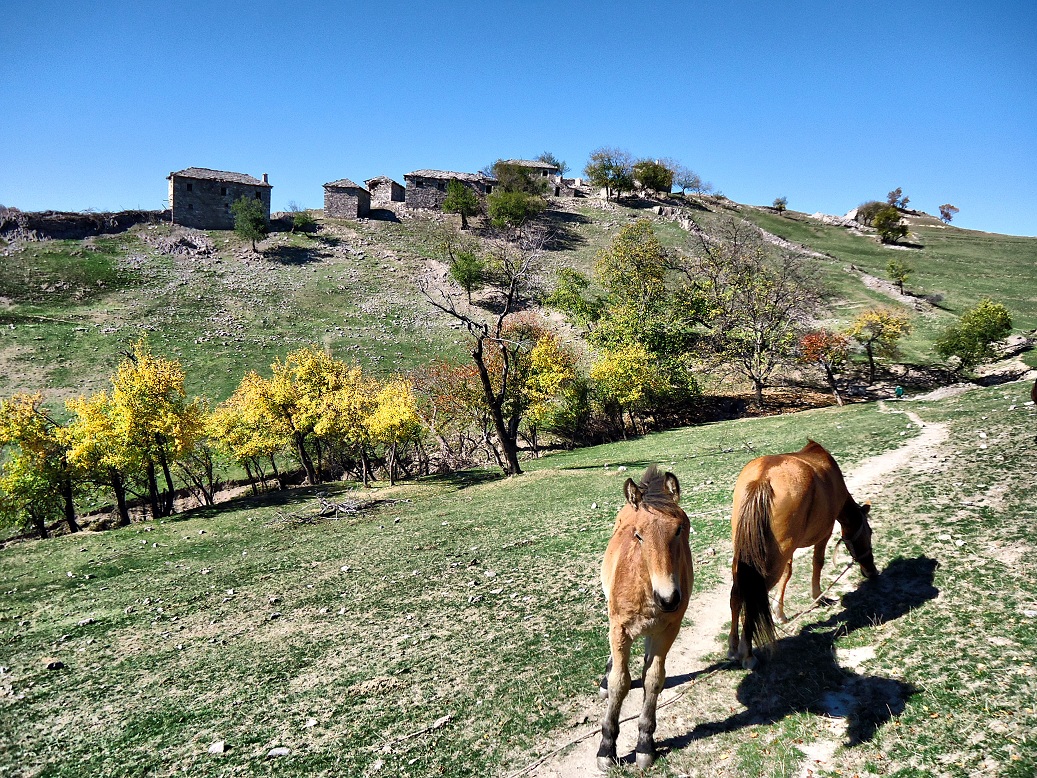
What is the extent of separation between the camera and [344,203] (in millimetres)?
94500

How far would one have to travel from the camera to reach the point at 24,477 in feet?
90.9

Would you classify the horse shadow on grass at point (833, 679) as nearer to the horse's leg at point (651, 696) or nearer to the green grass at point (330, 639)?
the horse's leg at point (651, 696)

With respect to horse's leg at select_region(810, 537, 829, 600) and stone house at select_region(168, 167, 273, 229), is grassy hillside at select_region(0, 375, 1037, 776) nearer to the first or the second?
horse's leg at select_region(810, 537, 829, 600)

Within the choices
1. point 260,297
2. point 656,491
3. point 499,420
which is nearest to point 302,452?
point 499,420

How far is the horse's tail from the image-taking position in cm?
694

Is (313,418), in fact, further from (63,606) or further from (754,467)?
(754,467)

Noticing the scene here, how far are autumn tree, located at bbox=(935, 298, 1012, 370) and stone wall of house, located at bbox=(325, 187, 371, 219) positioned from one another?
286 ft

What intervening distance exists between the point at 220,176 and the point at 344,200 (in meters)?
19.4

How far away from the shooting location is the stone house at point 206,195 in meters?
82.7

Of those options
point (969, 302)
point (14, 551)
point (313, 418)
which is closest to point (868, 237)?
point (969, 302)

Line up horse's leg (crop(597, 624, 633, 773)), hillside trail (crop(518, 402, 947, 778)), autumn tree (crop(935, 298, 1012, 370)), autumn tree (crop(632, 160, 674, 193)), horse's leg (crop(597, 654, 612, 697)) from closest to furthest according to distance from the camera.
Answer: horse's leg (crop(597, 624, 633, 773)), hillside trail (crop(518, 402, 947, 778)), horse's leg (crop(597, 654, 612, 697)), autumn tree (crop(935, 298, 1012, 370)), autumn tree (crop(632, 160, 674, 193))

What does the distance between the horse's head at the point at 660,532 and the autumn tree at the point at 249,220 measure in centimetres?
8680

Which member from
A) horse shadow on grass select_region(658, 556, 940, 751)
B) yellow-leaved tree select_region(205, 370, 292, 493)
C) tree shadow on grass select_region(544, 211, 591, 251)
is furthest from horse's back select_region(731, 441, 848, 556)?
tree shadow on grass select_region(544, 211, 591, 251)

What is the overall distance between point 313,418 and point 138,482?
1094cm
